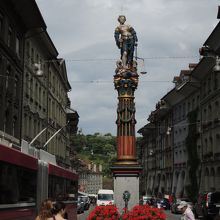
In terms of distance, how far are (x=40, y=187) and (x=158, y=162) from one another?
7496 cm

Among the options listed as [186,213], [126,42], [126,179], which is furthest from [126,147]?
[186,213]

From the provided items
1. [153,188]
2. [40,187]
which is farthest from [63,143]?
[40,187]

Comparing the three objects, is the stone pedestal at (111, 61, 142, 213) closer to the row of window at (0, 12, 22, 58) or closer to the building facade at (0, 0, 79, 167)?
the building facade at (0, 0, 79, 167)

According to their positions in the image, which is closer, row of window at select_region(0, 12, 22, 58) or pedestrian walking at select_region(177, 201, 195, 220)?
pedestrian walking at select_region(177, 201, 195, 220)

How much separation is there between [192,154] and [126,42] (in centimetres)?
3762

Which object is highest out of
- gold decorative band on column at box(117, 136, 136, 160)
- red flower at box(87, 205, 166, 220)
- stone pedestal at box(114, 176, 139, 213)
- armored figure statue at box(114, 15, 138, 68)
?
armored figure statue at box(114, 15, 138, 68)

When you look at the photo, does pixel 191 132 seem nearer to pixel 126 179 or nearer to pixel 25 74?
Answer: pixel 25 74

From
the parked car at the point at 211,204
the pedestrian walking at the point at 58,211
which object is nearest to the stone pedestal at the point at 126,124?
the parked car at the point at 211,204

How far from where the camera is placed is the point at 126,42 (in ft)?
98.3

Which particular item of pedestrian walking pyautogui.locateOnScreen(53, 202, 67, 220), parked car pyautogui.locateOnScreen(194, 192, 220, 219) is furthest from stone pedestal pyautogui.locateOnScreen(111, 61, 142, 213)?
pedestrian walking pyautogui.locateOnScreen(53, 202, 67, 220)

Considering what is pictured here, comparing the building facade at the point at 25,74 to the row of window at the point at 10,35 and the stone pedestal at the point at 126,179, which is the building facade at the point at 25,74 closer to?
the row of window at the point at 10,35

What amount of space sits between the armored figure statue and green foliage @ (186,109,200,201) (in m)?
35.6

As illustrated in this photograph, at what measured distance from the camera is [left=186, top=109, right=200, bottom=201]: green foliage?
6359 centimetres

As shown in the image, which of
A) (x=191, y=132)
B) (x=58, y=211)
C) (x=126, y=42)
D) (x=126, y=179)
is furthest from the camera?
(x=191, y=132)
